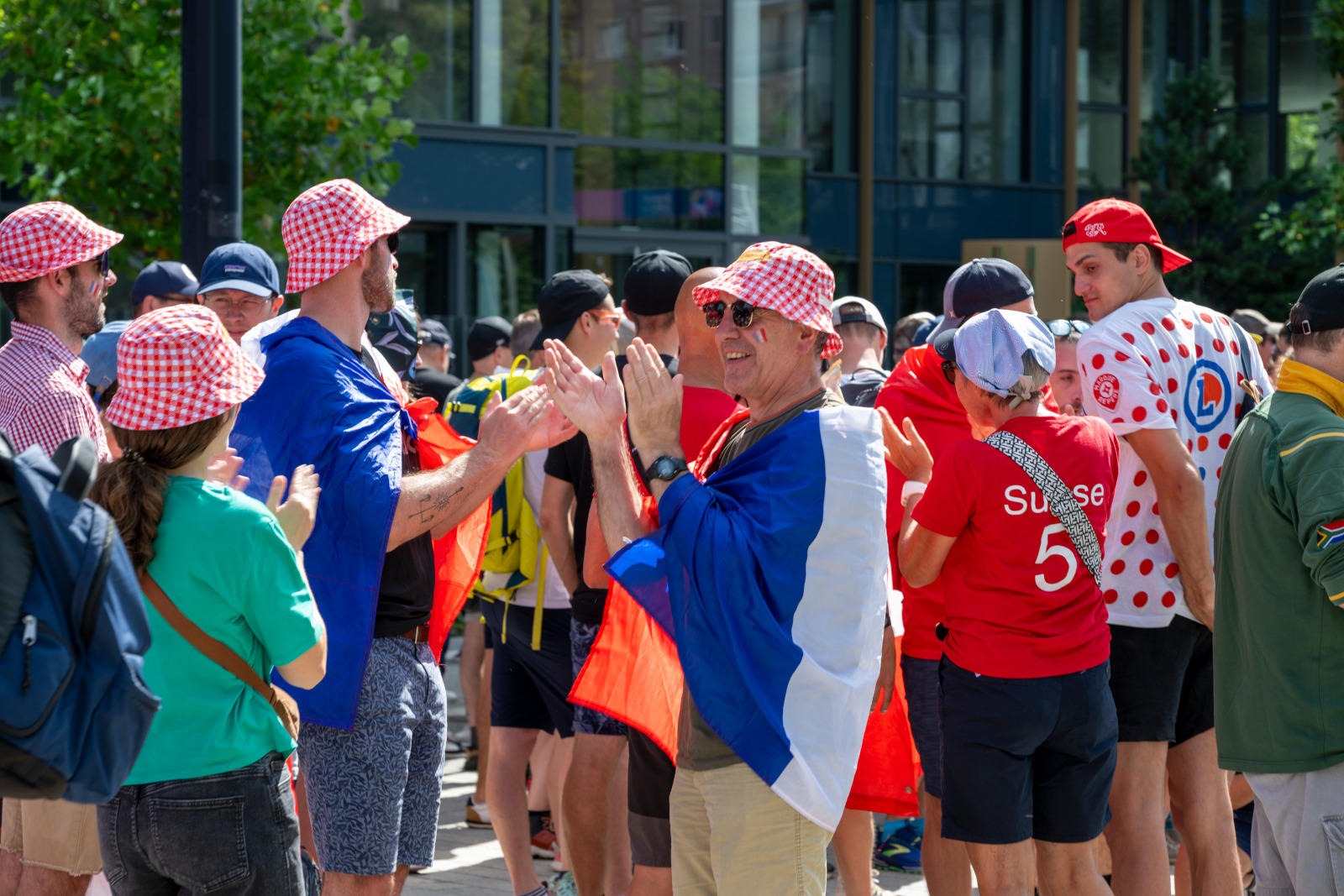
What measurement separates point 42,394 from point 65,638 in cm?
205

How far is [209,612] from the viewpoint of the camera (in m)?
2.86

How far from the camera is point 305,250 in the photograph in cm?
359

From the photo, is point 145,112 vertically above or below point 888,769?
above

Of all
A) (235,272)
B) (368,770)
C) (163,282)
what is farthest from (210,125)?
(368,770)

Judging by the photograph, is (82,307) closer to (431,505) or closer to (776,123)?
(431,505)

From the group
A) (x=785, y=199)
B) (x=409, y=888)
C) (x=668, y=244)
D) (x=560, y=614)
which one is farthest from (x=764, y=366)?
(x=785, y=199)

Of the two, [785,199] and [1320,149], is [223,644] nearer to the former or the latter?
[785,199]

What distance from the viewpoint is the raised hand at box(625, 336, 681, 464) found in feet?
10.2

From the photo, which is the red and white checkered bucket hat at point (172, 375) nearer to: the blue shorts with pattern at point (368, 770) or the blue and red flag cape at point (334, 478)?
the blue and red flag cape at point (334, 478)

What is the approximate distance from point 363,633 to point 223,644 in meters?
0.57

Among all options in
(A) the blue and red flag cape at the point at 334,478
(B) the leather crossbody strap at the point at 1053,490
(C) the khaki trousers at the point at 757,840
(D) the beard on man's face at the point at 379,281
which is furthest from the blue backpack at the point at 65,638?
(B) the leather crossbody strap at the point at 1053,490

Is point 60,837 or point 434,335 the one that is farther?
point 434,335

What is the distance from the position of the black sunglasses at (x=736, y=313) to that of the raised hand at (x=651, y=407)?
216 millimetres

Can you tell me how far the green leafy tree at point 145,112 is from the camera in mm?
6875
